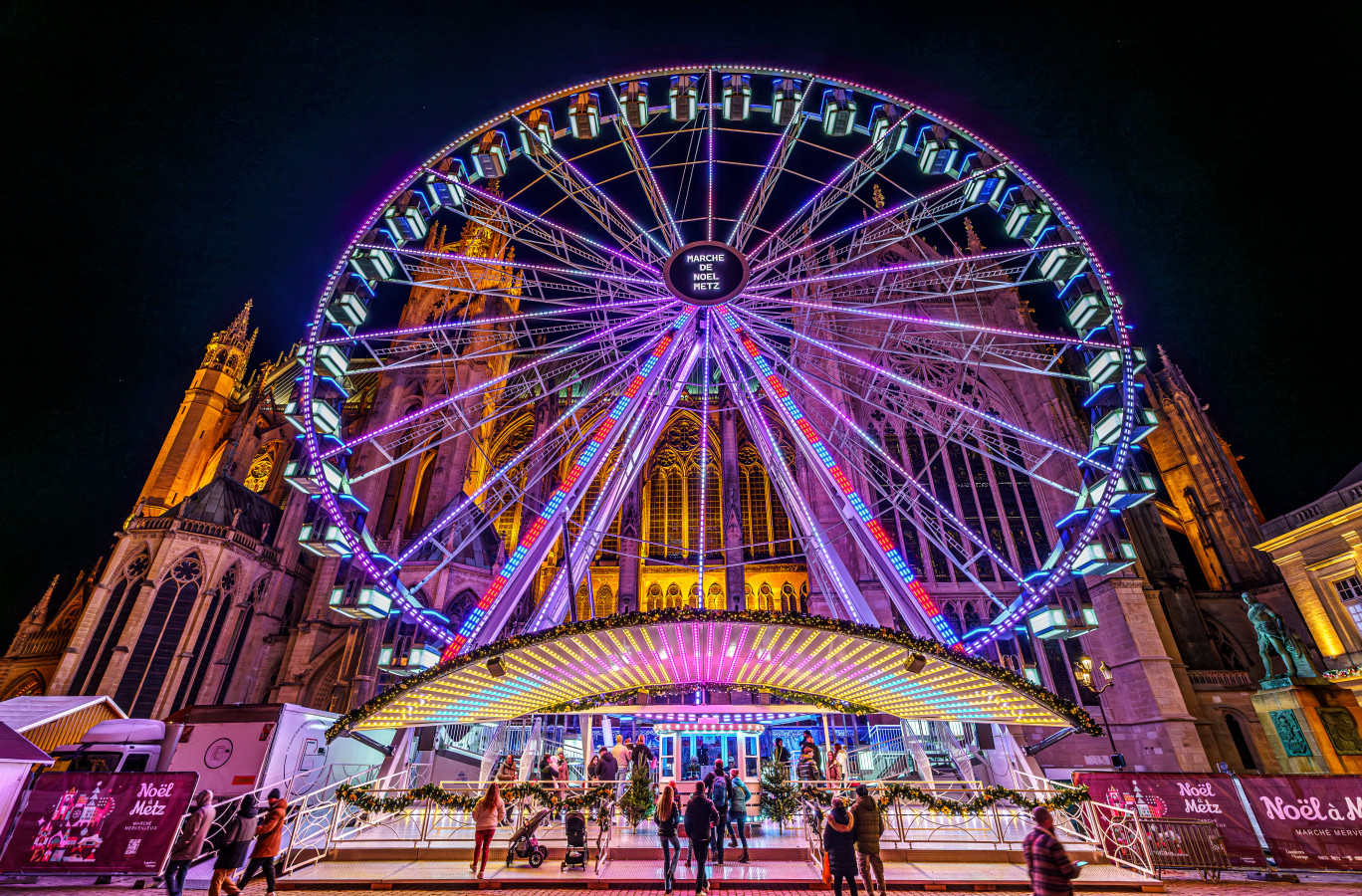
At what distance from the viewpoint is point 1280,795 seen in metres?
11.1

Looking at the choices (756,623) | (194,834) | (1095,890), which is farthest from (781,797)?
(194,834)

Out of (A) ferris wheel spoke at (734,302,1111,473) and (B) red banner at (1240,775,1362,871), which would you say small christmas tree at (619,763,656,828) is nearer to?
(A) ferris wheel spoke at (734,302,1111,473)

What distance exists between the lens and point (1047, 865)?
257 inches

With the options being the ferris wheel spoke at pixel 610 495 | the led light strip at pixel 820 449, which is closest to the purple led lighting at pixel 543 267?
the led light strip at pixel 820 449

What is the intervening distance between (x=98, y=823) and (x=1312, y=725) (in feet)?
116

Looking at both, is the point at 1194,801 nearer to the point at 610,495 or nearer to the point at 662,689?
the point at 662,689

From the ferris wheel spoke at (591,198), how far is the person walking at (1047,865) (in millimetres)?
15154

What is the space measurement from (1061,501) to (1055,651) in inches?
263

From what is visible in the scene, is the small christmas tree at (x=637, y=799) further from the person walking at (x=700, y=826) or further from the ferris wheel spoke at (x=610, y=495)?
the ferris wheel spoke at (x=610, y=495)

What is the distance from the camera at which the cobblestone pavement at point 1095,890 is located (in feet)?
31.7

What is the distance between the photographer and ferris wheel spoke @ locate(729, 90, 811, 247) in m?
17.2

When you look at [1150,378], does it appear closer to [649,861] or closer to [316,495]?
[649,861]

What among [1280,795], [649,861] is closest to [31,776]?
[649,861]

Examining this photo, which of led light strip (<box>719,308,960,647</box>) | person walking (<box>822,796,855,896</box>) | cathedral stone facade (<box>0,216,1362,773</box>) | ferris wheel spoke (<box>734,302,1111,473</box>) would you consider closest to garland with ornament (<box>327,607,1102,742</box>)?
person walking (<box>822,796,855,896</box>)
